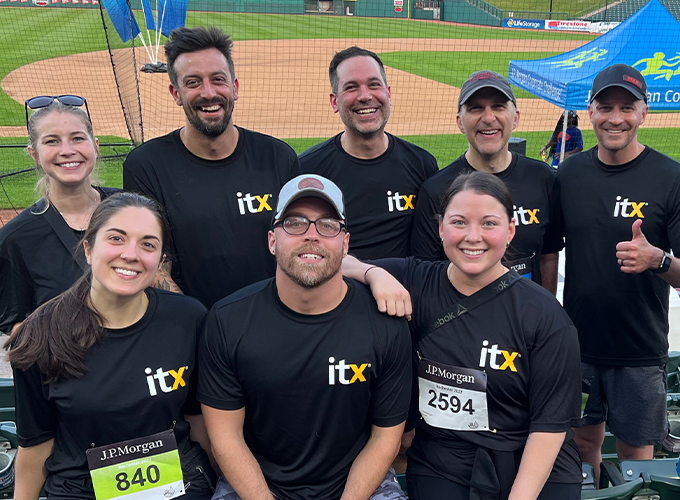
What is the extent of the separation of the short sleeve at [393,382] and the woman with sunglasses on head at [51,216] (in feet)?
4.97

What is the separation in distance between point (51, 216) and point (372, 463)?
75.1 inches

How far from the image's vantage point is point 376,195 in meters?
3.55

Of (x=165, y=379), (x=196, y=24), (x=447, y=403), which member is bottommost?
(x=447, y=403)

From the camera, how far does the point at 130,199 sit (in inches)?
107

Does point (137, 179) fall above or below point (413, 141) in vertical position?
above

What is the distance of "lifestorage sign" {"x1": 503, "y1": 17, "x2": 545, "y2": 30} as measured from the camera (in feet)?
135

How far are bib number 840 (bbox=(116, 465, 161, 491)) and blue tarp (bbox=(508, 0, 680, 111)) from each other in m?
8.67

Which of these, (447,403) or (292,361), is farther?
(447,403)

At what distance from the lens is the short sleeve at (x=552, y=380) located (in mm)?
2578

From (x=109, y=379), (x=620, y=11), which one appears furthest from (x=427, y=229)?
(x=620, y=11)

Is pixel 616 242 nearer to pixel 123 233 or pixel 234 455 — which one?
pixel 234 455

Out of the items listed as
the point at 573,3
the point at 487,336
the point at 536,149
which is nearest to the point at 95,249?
the point at 487,336

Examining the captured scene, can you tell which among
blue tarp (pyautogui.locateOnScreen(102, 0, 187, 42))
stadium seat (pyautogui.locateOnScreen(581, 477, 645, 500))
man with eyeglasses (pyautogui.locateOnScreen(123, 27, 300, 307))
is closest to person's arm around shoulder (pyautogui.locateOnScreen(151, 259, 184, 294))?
man with eyeglasses (pyautogui.locateOnScreen(123, 27, 300, 307))

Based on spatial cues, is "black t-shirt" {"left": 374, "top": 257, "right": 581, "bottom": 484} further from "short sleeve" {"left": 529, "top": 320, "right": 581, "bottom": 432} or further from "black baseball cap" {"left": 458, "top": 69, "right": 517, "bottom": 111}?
"black baseball cap" {"left": 458, "top": 69, "right": 517, "bottom": 111}
